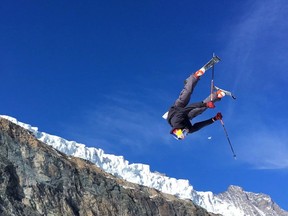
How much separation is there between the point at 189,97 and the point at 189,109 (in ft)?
2.41

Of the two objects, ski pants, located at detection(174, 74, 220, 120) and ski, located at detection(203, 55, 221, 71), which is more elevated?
ski, located at detection(203, 55, 221, 71)

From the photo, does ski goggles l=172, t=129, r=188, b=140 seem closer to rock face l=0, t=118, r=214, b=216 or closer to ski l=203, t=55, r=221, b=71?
ski l=203, t=55, r=221, b=71

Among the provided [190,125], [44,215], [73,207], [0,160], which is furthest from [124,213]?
[190,125]

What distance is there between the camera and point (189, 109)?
80.1 ft

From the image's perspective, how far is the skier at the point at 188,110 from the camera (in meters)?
23.6

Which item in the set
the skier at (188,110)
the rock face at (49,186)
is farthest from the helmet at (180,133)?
the rock face at (49,186)

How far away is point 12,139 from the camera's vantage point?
543 feet

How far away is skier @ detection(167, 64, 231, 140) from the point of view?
2364 cm

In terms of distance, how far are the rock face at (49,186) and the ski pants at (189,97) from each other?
382ft

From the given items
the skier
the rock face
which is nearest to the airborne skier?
the skier

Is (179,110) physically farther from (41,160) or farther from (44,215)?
(41,160)

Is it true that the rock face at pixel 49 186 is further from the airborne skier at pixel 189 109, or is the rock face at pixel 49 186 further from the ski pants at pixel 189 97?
the ski pants at pixel 189 97

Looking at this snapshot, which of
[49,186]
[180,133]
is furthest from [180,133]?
[49,186]

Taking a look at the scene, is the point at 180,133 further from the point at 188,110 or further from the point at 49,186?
the point at 49,186
